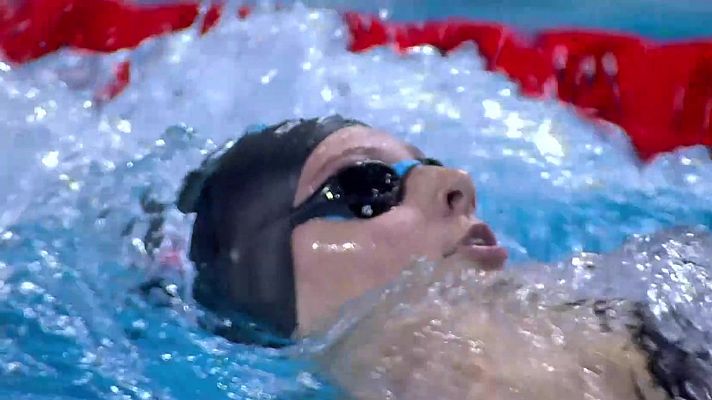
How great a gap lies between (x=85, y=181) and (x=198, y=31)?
42 cm

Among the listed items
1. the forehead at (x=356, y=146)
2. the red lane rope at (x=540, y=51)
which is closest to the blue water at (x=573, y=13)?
the red lane rope at (x=540, y=51)

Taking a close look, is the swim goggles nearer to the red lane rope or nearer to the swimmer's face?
the swimmer's face

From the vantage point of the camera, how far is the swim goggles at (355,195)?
0.99 metres

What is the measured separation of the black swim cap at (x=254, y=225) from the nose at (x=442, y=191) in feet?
0.34

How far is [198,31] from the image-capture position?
171 cm

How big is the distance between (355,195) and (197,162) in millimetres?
460

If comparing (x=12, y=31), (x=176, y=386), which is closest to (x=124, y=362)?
(x=176, y=386)

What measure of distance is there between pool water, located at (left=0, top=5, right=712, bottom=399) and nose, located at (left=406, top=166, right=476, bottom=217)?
0.20m

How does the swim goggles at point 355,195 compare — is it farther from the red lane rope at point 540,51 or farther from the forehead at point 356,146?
the red lane rope at point 540,51

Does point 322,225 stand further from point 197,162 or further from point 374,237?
point 197,162

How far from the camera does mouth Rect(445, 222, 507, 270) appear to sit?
98 cm

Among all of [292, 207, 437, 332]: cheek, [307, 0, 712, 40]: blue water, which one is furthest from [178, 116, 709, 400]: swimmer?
[307, 0, 712, 40]: blue water

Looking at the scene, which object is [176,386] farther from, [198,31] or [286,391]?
[198,31]

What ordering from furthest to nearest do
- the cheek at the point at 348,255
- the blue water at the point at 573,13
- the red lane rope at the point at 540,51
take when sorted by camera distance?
the blue water at the point at 573,13 < the red lane rope at the point at 540,51 < the cheek at the point at 348,255
